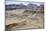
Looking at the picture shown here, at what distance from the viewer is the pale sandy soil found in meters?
1.32

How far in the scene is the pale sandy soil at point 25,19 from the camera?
132 cm

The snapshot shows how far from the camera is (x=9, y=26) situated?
132 cm

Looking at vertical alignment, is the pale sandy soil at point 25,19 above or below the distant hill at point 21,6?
below

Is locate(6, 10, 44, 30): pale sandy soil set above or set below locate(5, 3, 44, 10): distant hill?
below

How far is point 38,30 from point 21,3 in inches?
18.8

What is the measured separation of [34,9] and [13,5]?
0.32 m

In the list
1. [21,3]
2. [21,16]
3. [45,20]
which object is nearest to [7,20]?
[21,16]

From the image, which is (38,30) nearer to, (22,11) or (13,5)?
(22,11)

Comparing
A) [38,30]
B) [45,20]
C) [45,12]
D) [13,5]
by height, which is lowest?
[38,30]

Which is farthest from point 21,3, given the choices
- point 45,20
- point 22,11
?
point 45,20

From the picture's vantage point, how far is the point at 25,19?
133cm

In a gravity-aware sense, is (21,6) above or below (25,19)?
above

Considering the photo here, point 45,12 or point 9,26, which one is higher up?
point 45,12
